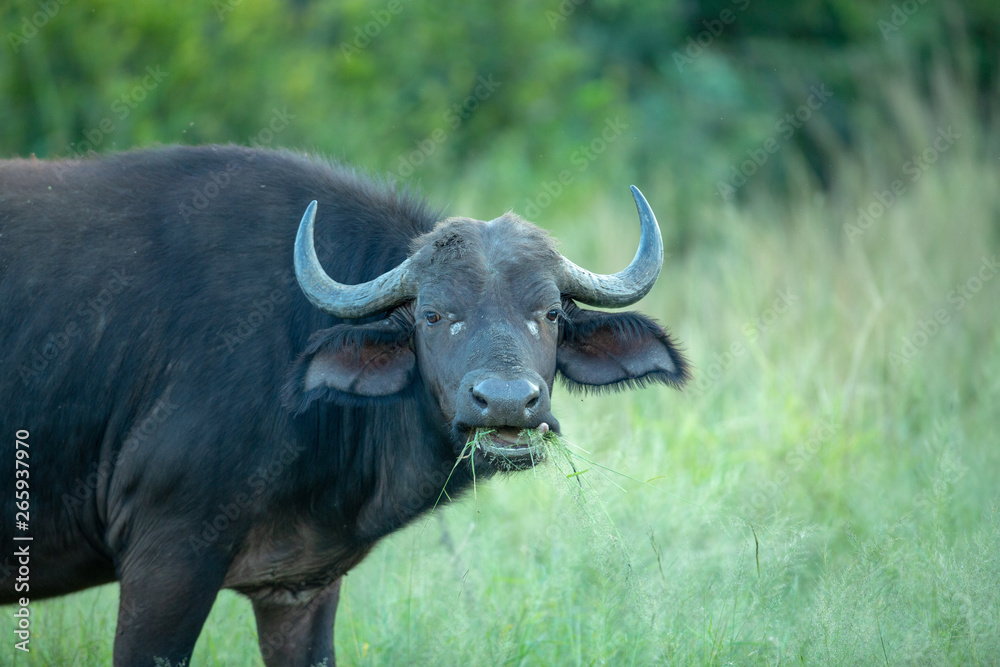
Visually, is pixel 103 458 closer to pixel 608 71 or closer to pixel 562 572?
pixel 562 572

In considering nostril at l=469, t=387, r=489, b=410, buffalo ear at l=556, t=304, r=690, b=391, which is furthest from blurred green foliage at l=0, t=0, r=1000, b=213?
nostril at l=469, t=387, r=489, b=410

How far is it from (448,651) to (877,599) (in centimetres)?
214

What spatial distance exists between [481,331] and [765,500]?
330cm

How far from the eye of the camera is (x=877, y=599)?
4660 mm

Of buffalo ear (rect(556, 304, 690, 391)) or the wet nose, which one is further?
buffalo ear (rect(556, 304, 690, 391))

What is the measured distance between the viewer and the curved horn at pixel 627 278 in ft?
14.8

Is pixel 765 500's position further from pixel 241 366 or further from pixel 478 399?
pixel 241 366

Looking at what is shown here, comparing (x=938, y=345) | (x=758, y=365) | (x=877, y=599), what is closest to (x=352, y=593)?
(x=877, y=599)

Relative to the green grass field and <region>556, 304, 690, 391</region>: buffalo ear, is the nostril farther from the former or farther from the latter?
<region>556, 304, 690, 391</region>: buffalo ear

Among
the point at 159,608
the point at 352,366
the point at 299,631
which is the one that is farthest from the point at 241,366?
the point at 299,631

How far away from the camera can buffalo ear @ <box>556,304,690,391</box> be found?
460 centimetres

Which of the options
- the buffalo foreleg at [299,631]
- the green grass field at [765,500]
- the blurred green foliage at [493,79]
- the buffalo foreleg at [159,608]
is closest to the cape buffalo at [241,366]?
the buffalo foreleg at [159,608]

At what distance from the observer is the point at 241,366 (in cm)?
430

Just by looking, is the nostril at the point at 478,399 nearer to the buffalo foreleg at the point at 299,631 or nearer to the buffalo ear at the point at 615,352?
the buffalo ear at the point at 615,352
